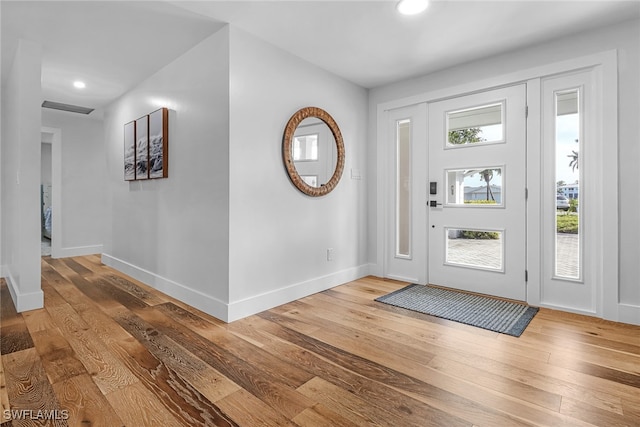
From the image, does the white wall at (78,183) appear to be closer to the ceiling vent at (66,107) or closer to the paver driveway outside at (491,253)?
the ceiling vent at (66,107)

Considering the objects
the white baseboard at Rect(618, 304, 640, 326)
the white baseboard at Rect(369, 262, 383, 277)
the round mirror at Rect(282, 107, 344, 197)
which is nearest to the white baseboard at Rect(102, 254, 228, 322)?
the round mirror at Rect(282, 107, 344, 197)

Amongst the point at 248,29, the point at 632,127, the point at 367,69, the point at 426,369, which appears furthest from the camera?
the point at 367,69

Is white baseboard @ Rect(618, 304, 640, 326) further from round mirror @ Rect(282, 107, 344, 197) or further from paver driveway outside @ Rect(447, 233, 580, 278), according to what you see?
round mirror @ Rect(282, 107, 344, 197)

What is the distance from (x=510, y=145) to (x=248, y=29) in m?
2.53

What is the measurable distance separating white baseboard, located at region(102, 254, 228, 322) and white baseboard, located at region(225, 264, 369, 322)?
0.39 ft

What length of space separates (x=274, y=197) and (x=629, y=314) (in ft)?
9.63

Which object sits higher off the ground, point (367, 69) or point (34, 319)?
point (367, 69)

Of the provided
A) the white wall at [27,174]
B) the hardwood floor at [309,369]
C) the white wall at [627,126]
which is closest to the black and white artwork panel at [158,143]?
the white wall at [27,174]

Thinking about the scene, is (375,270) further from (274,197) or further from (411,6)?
(411,6)

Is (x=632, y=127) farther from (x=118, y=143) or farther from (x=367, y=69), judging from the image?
(x=118, y=143)

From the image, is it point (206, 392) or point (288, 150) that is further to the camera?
point (288, 150)

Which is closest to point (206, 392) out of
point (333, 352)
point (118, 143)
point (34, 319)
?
point (333, 352)

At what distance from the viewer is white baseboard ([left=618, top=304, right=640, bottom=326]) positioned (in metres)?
2.46

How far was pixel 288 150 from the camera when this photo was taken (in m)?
3.00
